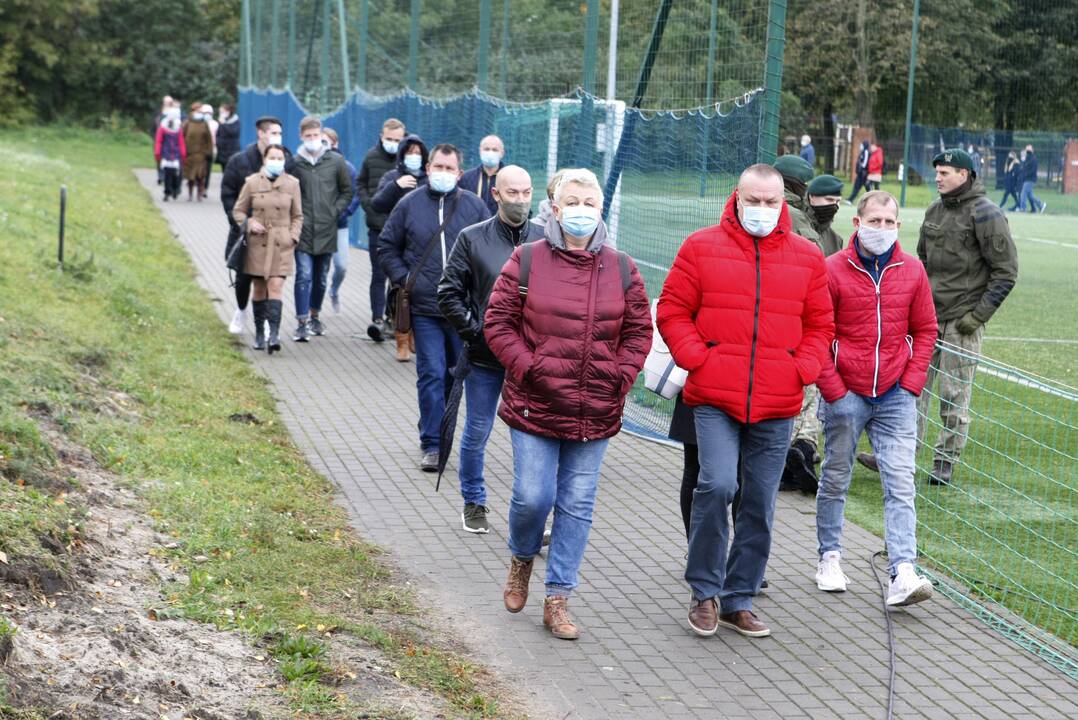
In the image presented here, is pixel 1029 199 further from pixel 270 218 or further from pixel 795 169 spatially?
pixel 795 169

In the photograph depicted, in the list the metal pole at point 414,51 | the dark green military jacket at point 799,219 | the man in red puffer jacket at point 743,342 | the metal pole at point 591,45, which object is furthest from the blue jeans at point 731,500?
the metal pole at point 414,51

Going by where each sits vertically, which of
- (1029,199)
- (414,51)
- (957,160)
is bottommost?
(1029,199)

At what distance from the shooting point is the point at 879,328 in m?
6.48

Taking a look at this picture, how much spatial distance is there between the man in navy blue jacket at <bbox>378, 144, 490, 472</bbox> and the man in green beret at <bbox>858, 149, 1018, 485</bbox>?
2631 mm

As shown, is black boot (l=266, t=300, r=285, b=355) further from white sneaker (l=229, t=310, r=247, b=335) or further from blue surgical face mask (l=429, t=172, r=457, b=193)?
blue surgical face mask (l=429, t=172, r=457, b=193)

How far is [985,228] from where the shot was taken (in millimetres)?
8367

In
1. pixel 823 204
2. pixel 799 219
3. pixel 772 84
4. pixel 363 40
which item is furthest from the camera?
pixel 363 40

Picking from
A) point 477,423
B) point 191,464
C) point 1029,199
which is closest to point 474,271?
point 477,423

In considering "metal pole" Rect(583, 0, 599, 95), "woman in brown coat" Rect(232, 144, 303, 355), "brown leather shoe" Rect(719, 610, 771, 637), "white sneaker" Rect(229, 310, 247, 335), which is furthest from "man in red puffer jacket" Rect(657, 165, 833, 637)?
"white sneaker" Rect(229, 310, 247, 335)

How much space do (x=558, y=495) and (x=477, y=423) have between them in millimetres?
1391

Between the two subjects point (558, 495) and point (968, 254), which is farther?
point (968, 254)

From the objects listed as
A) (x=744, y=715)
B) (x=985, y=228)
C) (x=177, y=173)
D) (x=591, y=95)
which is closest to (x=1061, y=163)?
(x=177, y=173)

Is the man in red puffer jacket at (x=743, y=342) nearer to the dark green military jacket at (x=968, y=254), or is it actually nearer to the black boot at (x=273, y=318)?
the dark green military jacket at (x=968, y=254)

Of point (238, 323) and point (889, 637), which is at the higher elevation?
point (238, 323)
